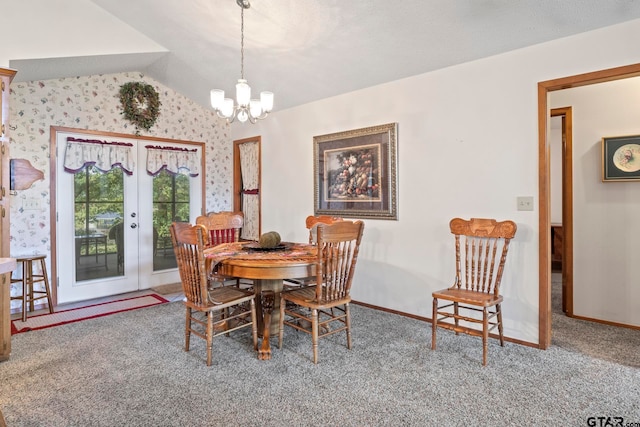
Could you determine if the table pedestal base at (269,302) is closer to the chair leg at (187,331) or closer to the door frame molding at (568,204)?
the chair leg at (187,331)

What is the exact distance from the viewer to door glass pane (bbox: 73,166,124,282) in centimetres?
439

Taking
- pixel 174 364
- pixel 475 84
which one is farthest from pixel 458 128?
pixel 174 364

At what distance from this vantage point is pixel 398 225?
3.73m

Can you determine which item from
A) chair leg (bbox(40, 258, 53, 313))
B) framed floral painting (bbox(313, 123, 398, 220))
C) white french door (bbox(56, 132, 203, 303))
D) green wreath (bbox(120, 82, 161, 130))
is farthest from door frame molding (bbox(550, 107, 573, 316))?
chair leg (bbox(40, 258, 53, 313))

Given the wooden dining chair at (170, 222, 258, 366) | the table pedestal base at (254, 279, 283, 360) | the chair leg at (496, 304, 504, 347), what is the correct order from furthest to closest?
the table pedestal base at (254, 279, 283, 360) → the chair leg at (496, 304, 504, 347) → the wooden dining chair at (170, 222, 258, 366)

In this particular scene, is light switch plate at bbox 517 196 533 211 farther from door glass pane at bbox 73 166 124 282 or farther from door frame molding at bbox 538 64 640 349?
door glass pane at bbox 73 166 124 282

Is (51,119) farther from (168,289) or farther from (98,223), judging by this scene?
(168,289)

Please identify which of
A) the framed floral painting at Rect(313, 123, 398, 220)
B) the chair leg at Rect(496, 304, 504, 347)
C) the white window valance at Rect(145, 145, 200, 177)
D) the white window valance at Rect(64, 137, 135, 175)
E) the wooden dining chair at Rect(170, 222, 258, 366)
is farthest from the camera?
the white window valance at Rect(145, 145, 200, 177)

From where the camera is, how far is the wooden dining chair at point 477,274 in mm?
2709

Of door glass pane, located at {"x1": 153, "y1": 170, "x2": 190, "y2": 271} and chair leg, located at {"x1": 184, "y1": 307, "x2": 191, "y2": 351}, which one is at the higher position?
door glass pane, located at {"x1": 153, "y1": 170, "x2": 190, "y2": 271}

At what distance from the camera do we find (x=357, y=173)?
160 inches

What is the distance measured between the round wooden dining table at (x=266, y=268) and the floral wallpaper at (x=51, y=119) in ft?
7.66

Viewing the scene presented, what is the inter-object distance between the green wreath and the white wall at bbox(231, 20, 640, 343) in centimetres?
213

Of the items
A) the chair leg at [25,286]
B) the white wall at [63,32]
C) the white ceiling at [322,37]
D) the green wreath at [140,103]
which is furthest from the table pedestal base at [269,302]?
the green wreath at [140,103]
